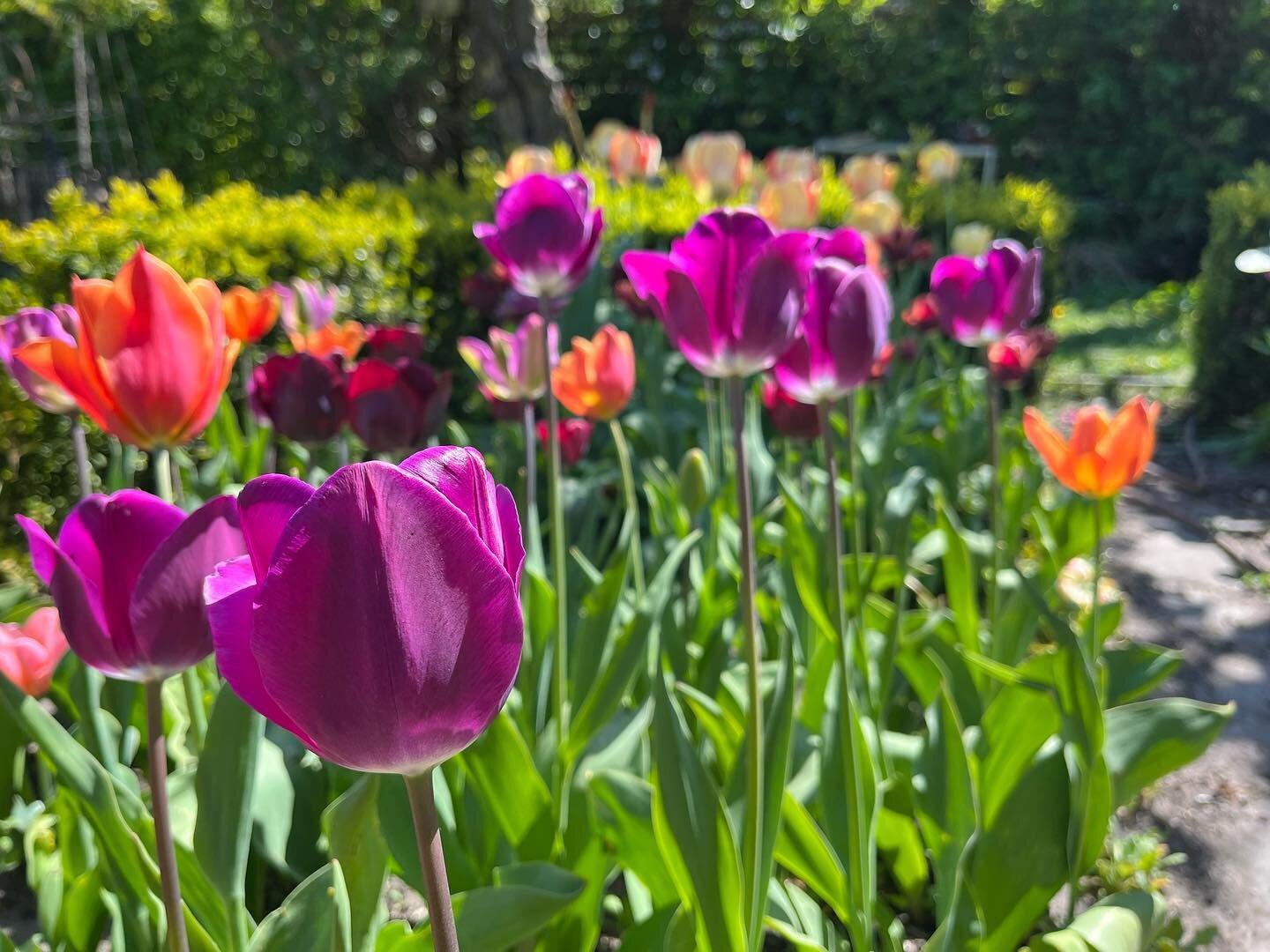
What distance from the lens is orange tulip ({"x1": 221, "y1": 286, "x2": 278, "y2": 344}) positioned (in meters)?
1.59

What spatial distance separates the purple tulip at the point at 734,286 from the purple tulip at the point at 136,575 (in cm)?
51

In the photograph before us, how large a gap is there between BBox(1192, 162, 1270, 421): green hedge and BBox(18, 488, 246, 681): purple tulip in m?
5.85

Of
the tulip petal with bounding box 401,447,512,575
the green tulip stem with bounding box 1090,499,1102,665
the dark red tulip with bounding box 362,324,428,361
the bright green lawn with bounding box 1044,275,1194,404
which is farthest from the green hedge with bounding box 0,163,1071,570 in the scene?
the bright green lawn with bounding box 1044,275,1194,404

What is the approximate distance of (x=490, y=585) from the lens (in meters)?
0.45

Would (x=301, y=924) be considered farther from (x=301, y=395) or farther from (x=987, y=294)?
(x=987, y=294)

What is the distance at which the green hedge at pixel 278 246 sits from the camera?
236cm

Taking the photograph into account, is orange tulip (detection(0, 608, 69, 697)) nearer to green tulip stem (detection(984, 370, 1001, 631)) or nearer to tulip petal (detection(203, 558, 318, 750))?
tulip petal (detection(203, 558, 318, 750))

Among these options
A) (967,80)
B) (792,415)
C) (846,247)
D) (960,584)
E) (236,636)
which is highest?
(967,80)

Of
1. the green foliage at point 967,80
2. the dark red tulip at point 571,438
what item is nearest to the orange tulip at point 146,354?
the dark red tulip at point 571,438

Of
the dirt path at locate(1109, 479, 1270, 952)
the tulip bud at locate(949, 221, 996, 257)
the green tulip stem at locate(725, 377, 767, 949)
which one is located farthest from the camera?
the tulip bud at locate(949, 221, 996, 257)

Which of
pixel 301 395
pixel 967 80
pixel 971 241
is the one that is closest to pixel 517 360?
pixel 301 395

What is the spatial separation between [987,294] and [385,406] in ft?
3.60

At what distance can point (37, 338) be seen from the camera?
1145 millimetres

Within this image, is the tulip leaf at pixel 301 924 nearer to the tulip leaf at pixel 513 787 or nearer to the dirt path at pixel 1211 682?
the tulip leaf at pixel 513 787
